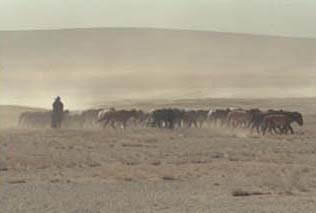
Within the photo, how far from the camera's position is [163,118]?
46.0 meters

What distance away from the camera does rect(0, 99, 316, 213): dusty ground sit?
1677cm

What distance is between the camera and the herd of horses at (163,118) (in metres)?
43.8

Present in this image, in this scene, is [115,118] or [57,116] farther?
[115,118]

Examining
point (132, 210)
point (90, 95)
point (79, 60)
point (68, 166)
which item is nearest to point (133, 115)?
point (68, 166)

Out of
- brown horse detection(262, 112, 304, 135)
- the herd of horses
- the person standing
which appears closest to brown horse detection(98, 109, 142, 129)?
the herd of horses

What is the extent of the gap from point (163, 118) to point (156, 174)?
23906 mm

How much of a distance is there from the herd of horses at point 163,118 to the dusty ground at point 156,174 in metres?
8.09

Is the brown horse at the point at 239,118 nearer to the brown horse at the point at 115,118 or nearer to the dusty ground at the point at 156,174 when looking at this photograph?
the brown horse at the point at 115,118

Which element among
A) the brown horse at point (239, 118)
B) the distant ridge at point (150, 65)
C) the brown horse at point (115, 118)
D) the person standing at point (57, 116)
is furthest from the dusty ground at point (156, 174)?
the distant ridge at point (150, 65)

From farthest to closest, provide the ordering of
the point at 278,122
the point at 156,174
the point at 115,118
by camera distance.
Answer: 1. the point at 115,118
2. the point at 278,122
3. the point at 156,174

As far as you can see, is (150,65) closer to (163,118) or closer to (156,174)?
(163,118)

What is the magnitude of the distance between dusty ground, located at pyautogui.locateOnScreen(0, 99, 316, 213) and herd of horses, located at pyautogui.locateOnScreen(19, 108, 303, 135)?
8.09m

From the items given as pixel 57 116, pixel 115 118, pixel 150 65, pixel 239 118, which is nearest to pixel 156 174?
pixel 57 116

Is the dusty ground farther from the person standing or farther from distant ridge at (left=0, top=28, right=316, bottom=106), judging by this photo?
distant ridge at (left=0, top=28, right=316, bottom=106)
